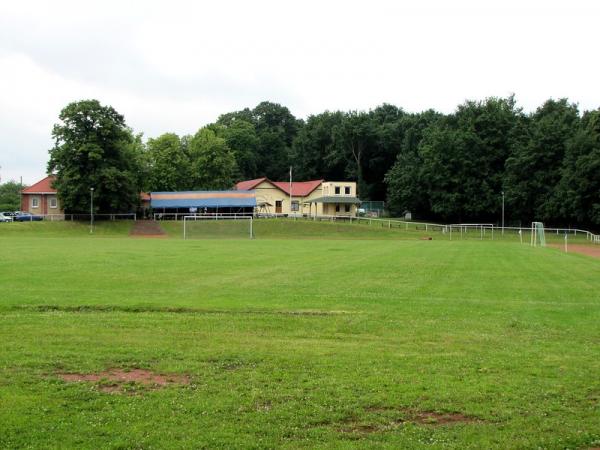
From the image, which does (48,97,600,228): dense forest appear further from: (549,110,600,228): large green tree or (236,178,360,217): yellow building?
(236,178,360,217): yellow building

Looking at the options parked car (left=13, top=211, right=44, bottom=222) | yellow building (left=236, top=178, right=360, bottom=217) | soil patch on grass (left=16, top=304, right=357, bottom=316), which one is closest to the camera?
soil patch on grass (left=16, top=304, right=357, bottom=316)

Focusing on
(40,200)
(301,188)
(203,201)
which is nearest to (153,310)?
(203,201)

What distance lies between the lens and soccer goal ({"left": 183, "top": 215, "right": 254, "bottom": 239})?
7281 cm

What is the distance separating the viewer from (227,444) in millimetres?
6371

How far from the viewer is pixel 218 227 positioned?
7800 centimetres

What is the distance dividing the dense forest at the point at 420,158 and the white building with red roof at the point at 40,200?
12626 millimetres

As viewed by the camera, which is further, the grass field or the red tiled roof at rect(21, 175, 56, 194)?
the red tiled roof at rect(21, 175, 56, 194)

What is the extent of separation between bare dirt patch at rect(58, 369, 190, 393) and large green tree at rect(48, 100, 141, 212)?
72681 millimetres

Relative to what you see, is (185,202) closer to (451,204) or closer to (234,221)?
(234,221)

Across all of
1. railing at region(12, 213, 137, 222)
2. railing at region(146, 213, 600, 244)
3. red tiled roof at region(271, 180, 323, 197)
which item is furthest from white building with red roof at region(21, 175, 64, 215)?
red tiled roof at region(271, 180, 323, 197)

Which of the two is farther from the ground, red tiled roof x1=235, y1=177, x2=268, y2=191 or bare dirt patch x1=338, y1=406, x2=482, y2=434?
red tiled roof x1=235, y1=177, x2=268, y2=191

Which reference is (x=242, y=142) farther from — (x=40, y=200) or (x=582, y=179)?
(x=582, y=179)

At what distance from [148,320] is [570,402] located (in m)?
9.19

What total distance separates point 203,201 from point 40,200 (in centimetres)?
2608
